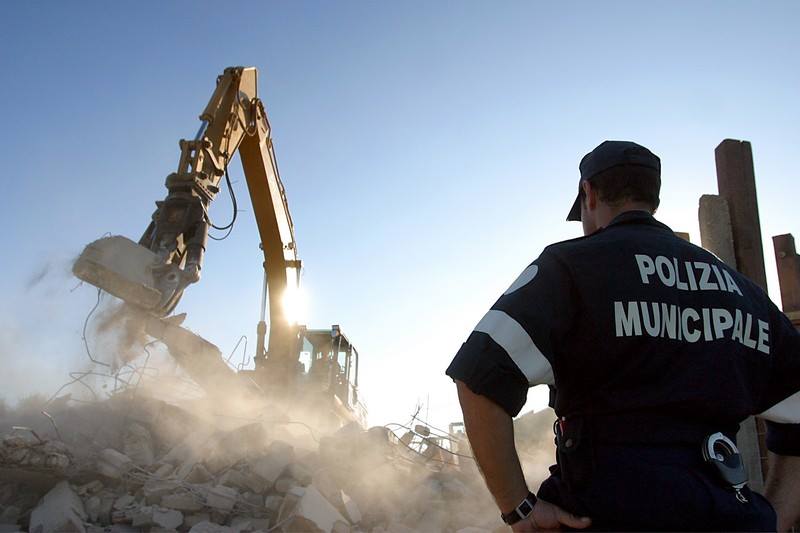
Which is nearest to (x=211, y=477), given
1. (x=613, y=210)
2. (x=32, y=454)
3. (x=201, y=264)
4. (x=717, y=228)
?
(x=32, y=454)

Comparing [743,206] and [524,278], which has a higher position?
[743,206]

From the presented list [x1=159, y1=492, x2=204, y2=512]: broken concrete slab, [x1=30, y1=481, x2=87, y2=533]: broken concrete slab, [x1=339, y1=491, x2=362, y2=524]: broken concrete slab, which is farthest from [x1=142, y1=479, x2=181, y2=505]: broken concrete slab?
[x1=339, y1=491, x2=362, y2=524]: broken concrete slab

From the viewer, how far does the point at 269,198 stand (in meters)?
10.3

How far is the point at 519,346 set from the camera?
1545 millimetres

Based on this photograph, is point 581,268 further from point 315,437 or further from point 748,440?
point 315,437

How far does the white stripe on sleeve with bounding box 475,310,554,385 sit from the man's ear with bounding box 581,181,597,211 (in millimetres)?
554

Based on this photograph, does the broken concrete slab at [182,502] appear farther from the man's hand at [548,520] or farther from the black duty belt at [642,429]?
the black duty belt at [642,429]

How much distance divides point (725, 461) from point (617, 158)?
2.75 feet

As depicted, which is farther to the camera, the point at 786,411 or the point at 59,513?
the point at 59,513

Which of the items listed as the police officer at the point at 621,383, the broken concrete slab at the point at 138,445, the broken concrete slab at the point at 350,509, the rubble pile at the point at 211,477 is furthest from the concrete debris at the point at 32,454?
the police officer at the point at 621,383

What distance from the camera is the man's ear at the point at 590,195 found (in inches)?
75.2

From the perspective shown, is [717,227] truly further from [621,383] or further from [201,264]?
[201,264]

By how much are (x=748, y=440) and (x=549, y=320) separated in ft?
8.05

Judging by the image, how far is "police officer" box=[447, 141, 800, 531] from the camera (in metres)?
1.47
